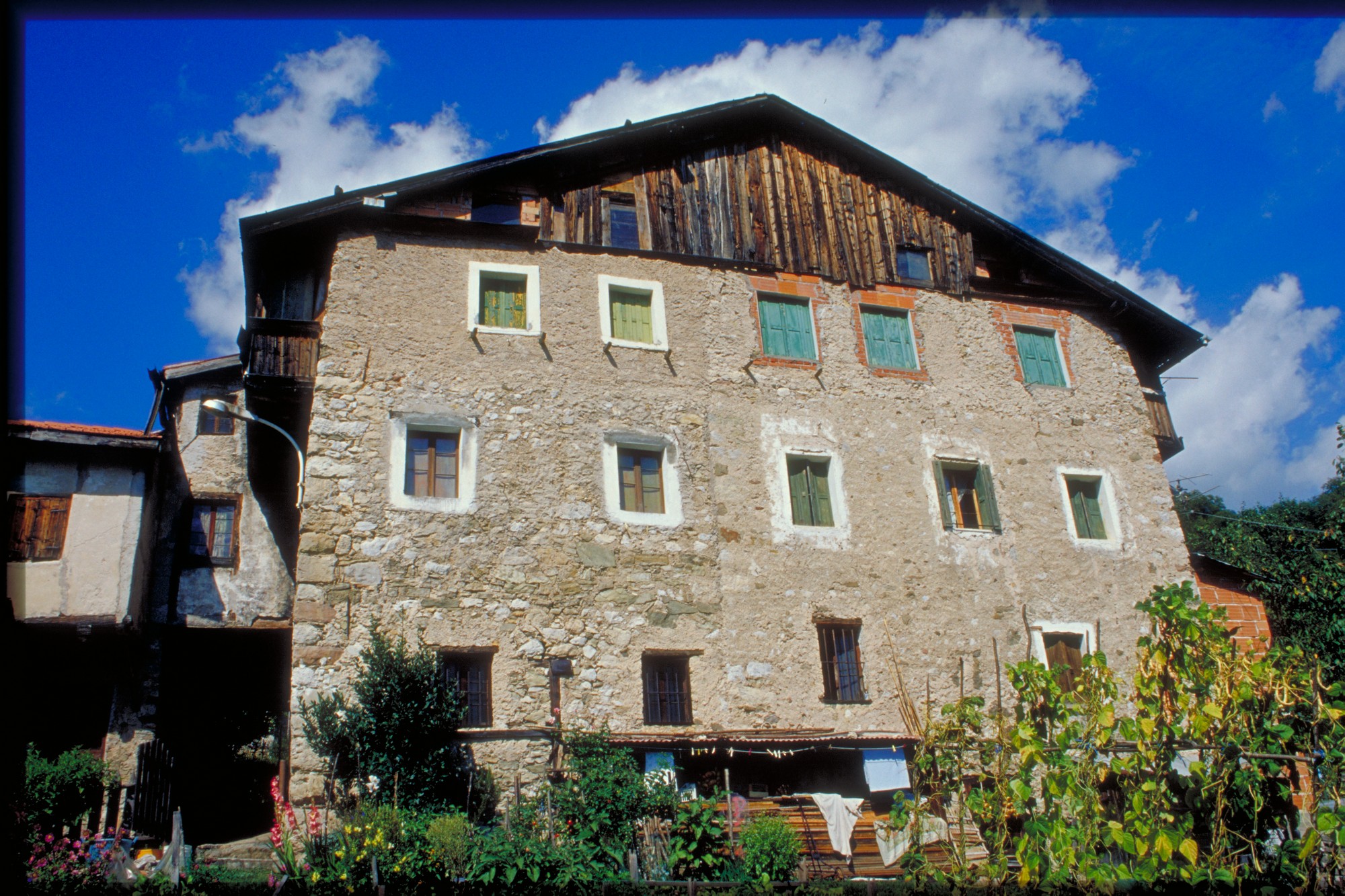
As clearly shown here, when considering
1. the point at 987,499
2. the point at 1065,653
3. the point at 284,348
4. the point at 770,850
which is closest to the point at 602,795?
the point at 770,850

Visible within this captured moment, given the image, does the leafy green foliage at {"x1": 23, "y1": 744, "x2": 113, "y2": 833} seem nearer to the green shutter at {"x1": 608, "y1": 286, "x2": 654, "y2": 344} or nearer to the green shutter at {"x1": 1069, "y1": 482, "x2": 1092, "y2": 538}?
the green shutter at {"x1": 608, "y1": 286, "x2": 654, "y2": 344}

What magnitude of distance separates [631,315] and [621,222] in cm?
198

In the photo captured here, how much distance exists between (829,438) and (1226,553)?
20172 millimetres

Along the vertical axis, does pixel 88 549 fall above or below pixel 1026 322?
below

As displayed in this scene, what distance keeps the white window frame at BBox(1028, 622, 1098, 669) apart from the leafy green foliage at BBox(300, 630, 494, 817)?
31.0 feet

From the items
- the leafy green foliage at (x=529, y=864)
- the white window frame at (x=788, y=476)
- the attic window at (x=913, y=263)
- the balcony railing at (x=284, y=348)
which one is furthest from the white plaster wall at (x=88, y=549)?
the attic window at (x=913, y=263)

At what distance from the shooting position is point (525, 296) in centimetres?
1612

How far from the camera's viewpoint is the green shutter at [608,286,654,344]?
16.4 metres

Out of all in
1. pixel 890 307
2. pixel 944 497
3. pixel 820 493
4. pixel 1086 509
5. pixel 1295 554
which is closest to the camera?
pixel 820 493

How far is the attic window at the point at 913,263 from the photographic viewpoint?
18.7m

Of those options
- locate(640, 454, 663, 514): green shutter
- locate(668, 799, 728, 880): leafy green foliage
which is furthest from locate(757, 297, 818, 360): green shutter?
locate(668, 799, 728, 880): leafy green foliage

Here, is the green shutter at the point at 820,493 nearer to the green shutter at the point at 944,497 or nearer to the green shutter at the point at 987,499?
the green shutter at the point at 944,497

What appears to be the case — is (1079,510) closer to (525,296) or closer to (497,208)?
(525,296)

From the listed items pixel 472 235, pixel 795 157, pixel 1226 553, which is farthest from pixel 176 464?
pixel 1226 553
